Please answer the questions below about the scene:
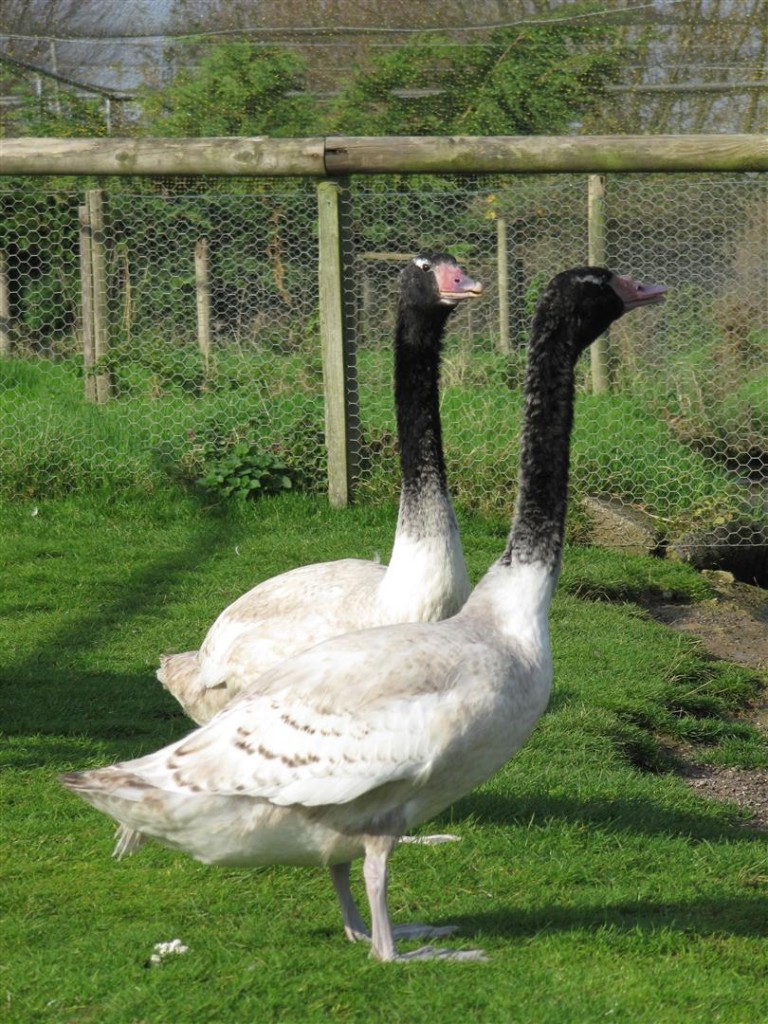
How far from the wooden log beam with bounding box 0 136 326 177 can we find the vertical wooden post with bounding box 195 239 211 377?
2.17 feet

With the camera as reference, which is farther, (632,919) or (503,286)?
(503,286)

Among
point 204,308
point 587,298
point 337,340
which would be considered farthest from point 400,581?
point 204,308

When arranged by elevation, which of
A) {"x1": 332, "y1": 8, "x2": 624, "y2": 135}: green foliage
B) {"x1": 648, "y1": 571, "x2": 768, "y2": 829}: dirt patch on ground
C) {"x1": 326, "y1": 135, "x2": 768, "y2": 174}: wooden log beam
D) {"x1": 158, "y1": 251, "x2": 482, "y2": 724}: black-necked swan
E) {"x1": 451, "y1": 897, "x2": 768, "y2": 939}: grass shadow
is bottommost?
{"x1": 648, "y1": 571, "x2": 768, "y2": 829}: dirt patch on ground

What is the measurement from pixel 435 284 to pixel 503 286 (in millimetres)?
4720

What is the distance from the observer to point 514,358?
9828 millimetres

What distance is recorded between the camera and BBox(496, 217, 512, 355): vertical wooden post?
32.0 feet

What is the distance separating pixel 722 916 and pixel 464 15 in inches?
544

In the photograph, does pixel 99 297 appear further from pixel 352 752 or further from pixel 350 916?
pixel 352 752

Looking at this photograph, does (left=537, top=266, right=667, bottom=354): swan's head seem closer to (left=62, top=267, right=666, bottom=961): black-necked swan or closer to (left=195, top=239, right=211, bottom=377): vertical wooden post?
(left=62, top=267, right=666, bottom=961): black-necked swan

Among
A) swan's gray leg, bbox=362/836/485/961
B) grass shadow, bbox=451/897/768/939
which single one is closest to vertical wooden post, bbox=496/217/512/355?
grass shadow, bbox=451/897/768/939

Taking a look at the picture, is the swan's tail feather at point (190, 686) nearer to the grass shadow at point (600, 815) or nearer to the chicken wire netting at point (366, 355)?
the grass shadow at point (600, 815)

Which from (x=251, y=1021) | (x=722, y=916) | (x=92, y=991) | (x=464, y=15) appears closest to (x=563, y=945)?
(x=722, y=916)

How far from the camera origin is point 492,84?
623 inches

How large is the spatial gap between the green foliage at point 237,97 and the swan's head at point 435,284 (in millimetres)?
11236
